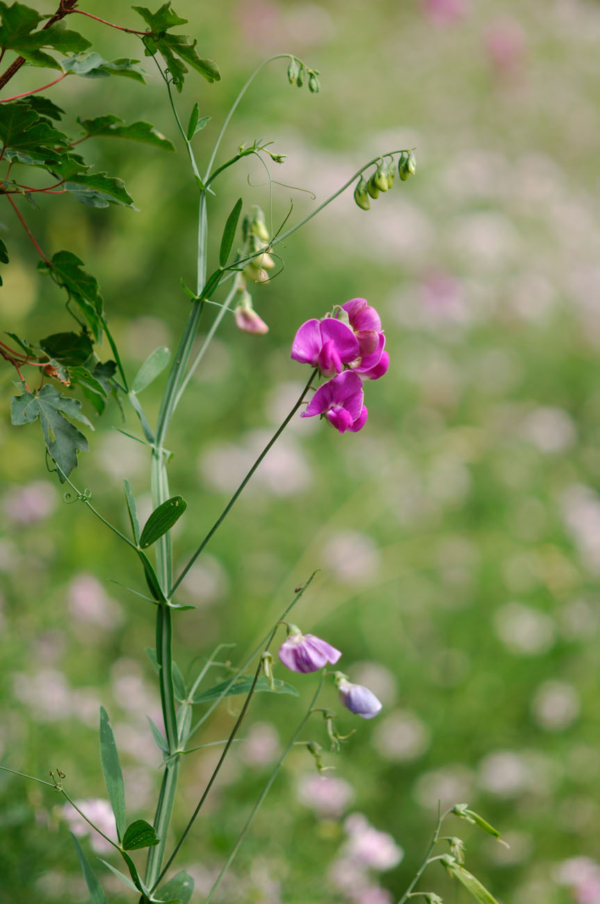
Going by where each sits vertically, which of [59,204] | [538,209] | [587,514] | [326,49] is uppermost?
[326,49]

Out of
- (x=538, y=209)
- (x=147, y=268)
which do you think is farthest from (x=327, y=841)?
(x=538, y=209)

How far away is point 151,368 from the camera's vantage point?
0.76 meters

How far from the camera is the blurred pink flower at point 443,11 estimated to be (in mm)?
5703

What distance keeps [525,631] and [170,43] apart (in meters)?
1.61

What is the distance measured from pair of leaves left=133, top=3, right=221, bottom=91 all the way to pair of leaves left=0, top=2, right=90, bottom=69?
0.19 ft

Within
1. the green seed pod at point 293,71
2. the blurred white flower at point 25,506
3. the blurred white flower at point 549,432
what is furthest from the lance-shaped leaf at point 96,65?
the blurred white flower at point 549,432

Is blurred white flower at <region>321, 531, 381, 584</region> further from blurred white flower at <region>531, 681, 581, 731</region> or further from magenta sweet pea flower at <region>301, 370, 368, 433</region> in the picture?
magenta sweet pea flower at <region>301, 370, 368, 433</region>

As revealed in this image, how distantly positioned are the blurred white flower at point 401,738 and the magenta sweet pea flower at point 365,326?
1244mm

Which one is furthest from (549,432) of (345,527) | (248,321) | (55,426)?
(55,426)

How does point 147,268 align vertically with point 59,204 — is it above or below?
below

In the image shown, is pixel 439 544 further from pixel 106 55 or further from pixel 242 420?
pixel 106 55

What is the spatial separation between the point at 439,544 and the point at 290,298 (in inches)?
51.3

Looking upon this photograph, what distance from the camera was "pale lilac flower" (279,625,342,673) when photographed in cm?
62

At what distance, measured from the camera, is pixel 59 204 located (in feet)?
8.76
